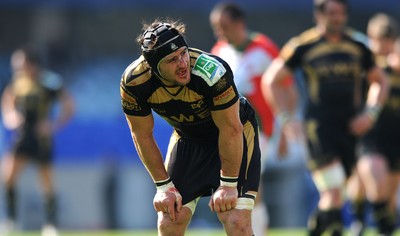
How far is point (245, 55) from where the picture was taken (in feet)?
39.9

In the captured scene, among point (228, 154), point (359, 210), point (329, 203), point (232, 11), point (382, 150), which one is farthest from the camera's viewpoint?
point (382, 150)

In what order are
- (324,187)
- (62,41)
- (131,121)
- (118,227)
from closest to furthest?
1. (131,121)
2. (324,187)
3. (118,227)
4. (62,41)

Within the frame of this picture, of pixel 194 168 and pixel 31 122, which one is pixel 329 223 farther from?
pixel 31 122

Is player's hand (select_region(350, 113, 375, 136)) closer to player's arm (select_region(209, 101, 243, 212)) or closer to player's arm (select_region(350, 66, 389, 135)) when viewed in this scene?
player's arm (select_region(350, 66, 389, 135))

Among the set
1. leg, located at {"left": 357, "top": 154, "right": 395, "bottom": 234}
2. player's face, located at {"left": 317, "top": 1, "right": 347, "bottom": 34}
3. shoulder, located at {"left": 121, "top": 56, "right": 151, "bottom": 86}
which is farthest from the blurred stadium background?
shoulder, located at {"left": 121, "top": 56, "right": 151, "bottom": 86}

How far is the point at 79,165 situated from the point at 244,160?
1778 cm

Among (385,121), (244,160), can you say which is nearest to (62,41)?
(385,121)

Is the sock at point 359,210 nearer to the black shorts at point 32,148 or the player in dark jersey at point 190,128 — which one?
the player in dark jersey at point 190,128

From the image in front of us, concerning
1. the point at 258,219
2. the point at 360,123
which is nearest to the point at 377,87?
the point at 360,123

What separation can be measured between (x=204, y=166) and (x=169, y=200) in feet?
1.50

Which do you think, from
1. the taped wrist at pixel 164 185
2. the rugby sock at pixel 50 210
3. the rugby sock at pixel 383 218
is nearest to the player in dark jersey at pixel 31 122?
the rugby sock at pixel 50 210

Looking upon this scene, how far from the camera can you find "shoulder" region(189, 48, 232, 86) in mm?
7625

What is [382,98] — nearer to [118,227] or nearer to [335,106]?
[335,106]

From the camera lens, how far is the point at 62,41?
92.6 ft
